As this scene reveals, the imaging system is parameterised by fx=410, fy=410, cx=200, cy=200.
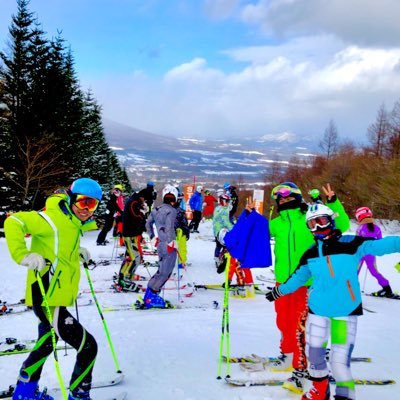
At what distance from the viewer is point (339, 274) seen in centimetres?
364

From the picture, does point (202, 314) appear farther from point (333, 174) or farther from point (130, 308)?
point (333, 174)

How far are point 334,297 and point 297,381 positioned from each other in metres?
1.18

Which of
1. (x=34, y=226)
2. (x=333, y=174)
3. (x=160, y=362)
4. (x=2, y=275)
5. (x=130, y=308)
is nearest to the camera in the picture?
(x=34, y=226)

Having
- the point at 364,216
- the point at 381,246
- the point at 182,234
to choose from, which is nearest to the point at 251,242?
the point at 381,246

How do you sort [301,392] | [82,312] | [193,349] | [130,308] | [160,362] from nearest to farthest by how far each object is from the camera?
[301,392] → [160,362] → [193,349] → [82,312] → [130,308]

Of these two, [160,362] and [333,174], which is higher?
[333,174]

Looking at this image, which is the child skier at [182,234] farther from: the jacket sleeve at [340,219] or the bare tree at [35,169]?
the bare tree at [35,169]

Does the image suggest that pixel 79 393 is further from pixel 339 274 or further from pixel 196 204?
pixel 196 204

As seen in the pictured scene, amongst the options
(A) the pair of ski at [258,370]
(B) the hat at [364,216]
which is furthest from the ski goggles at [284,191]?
(B) the hat at [364,216]

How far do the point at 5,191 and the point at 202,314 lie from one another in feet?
64.3

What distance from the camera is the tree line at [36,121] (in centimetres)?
2288

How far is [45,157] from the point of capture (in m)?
23.2

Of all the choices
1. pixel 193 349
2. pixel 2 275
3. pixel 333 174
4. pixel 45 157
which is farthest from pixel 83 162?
pixel 193 349

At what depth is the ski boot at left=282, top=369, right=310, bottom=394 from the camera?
420 cm
